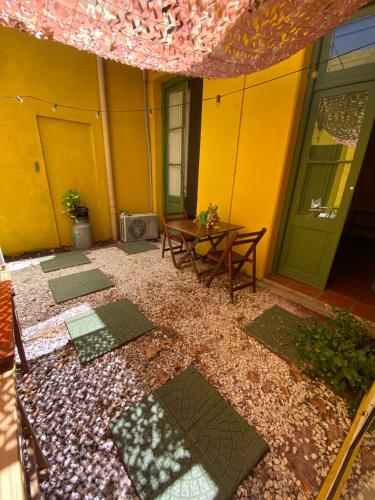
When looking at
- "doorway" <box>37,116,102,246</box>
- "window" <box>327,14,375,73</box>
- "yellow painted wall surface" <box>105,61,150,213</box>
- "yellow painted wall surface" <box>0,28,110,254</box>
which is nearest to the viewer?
"window" <box>327,14,375,73</box>

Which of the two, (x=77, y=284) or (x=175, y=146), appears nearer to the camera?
(x=77, y=284)

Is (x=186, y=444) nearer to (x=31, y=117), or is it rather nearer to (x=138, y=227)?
(x=138, y=227)

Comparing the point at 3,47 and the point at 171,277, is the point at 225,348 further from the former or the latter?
the point at 3,47

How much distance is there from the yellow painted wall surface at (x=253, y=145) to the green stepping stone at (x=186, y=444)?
2.07m

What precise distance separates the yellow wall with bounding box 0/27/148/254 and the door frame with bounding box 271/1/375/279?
3.56 meters

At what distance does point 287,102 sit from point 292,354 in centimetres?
279

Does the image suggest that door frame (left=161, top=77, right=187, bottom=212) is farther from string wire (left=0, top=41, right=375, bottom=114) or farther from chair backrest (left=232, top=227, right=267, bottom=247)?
chair backrest (left=232, top=227, right=267, bottom=247)

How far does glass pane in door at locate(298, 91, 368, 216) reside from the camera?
2.28m

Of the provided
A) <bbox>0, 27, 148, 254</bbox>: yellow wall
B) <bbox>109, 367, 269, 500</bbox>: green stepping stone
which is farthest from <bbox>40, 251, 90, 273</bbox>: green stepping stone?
<bbox>109, 367, 269, 500</bbox>: green stepping stone

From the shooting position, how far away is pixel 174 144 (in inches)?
191

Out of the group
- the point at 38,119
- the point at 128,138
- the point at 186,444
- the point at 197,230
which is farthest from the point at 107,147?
the point at 186,444

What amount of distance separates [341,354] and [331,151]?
88.3 inches

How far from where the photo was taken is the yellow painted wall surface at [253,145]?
2.51 metres

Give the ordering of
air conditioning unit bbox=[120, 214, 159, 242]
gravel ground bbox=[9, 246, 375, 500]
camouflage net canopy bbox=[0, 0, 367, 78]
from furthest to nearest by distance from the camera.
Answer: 1. air conditioning unit bbox=[120, 214, 159, 242]
2. gravel ground bbox=[9, 246, 375, 500]
3. camouflage net canopy bbox=[0, 0, 367, 78]
